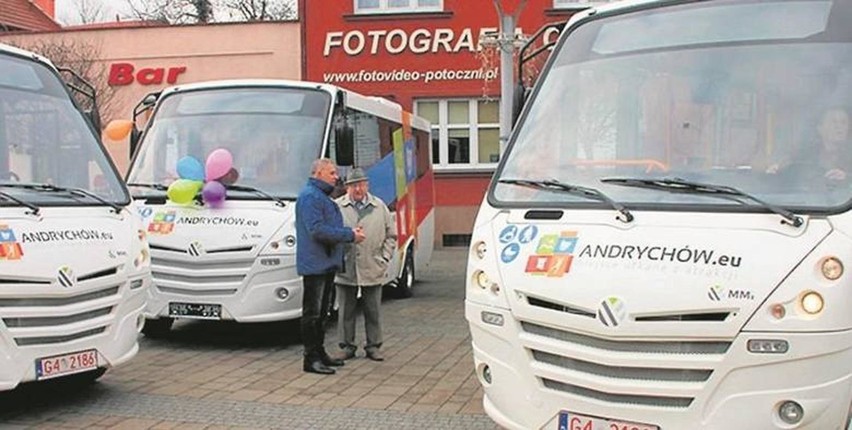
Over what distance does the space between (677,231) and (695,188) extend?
355 mm

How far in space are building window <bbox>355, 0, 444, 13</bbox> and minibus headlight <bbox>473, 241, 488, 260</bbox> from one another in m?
17.1

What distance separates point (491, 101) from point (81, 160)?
14727mm

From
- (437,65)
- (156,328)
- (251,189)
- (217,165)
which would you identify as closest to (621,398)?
(251,189)

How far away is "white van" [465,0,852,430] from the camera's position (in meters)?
4.05

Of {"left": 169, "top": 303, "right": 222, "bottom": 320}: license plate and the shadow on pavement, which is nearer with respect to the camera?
{"left": 169, "top": 303, "right": 222, "bottom": 320}: license plate

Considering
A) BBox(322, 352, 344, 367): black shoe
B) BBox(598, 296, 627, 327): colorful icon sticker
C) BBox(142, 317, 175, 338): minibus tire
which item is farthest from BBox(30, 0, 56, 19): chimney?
BBox(598, 296, 627, 327): colorful icon sticker

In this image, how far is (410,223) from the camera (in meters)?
13.6

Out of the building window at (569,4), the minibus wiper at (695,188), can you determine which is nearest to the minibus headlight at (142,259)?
the minibus wiper at (695,188)

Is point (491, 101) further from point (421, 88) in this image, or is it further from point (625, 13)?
point (625, 13)

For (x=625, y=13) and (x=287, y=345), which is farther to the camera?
(x=287, y=345)

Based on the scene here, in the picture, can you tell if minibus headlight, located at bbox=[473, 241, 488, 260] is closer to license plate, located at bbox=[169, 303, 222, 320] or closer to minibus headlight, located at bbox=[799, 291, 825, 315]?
minibus headlight, located at bbox=[799, 291, 825, 315]

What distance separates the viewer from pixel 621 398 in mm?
4352

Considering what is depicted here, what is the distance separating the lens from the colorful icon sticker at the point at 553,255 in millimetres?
4562

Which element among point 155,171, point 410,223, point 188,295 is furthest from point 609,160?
point 410,223
